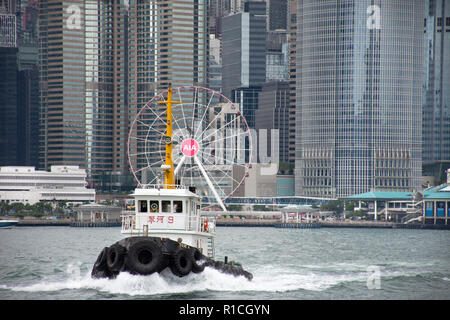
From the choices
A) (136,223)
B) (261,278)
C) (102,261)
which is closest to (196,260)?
(136,223)

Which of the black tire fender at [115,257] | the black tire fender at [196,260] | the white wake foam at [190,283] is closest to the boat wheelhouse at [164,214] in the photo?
the black tire fender at [196,260]

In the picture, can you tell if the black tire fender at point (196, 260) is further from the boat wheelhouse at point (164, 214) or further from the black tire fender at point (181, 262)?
the boat wheelhouse at point (164, 214)

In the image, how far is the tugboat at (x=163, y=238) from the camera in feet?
206

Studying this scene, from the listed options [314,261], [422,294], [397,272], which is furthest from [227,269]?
[314,261]

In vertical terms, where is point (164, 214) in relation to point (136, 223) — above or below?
above

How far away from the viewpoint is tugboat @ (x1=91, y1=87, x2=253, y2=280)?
6272cm

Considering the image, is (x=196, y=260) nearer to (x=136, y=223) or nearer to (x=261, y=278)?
(x=136, y=223)

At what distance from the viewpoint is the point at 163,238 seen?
Answer: 211ft

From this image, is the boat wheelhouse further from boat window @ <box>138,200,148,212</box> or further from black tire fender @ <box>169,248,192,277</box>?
black tire fender @ <box>169,248,192,277</box>

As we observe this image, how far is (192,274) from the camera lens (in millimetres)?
64875

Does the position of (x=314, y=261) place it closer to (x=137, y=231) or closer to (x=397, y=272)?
(x=397, y=272)

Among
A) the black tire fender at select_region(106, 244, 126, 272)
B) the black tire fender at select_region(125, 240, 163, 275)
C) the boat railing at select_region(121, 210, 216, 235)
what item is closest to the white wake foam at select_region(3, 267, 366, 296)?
the black tire fender at select_region(106, 244, 126, 272)
